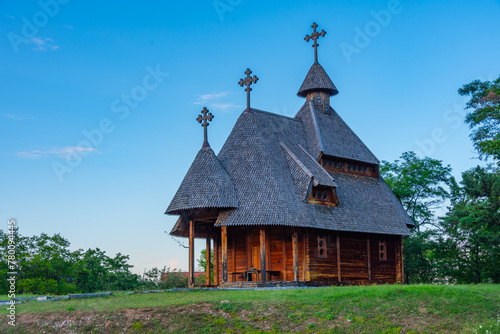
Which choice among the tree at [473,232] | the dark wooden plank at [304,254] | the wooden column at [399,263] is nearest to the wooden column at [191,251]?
the dark wooden plank at [304,254]

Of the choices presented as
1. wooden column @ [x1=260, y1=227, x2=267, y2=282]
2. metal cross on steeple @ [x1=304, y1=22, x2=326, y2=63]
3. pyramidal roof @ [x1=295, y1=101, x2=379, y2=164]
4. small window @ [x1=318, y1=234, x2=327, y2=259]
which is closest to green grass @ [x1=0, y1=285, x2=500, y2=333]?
wooden column @ [x1=260, y1=227, x2=267, y2=282]

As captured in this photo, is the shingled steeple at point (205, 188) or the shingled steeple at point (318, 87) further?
the shingled steeple at point (318, 87)

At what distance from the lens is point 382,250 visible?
98.5ft

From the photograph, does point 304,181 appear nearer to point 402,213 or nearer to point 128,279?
point 402,213

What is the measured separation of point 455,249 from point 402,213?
8908 millimetres

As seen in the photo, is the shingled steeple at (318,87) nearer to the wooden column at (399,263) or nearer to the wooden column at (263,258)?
the wooden column at (399,263)

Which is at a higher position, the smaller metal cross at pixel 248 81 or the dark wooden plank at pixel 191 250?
the smaller metal cross at pixel 248 81

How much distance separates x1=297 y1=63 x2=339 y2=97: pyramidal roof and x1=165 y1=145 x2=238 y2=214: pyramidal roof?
30.1 ft

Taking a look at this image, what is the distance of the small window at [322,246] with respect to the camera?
26719 mm

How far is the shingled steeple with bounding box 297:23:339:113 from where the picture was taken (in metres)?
33.2

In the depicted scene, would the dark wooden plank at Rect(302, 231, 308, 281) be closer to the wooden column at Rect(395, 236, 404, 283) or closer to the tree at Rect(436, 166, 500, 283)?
the wooden column at Rect(395, 236, 404, 283)

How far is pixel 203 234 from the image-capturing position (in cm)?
2925

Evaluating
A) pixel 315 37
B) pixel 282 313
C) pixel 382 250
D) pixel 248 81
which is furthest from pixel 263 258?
pixel 315 37

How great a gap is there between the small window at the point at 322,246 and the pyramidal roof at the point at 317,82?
32.8 feet
